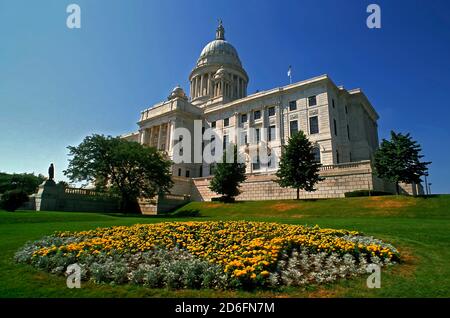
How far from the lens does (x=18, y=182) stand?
61.3 m

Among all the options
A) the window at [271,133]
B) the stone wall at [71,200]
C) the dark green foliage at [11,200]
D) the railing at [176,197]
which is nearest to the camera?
the dark green foliage at [11,200]

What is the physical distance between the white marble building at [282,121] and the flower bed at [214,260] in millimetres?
27283

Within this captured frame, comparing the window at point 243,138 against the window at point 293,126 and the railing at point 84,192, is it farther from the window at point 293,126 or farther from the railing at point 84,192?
the railing at point 84,192

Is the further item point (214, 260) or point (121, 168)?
point (121, 168)

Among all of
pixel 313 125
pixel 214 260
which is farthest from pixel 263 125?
pixel 214 260

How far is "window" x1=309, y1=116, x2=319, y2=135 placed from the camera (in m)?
48.5

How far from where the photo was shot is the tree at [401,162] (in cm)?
3012

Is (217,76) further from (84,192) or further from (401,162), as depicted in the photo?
(401,162)

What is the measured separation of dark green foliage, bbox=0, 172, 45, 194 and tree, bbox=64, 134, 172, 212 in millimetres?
30643

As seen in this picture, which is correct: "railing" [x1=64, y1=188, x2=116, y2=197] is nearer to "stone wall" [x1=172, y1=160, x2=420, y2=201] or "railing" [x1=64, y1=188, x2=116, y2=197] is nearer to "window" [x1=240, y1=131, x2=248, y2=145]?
"stone wall" [x1=172, y1=160, x2=420, y2=201]

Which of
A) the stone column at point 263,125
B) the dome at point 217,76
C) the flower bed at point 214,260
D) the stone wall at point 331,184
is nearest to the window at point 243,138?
the stone column at point 263,125

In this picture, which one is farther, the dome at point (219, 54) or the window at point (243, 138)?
the dome at point (219, 54)

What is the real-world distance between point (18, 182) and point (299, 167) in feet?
205
